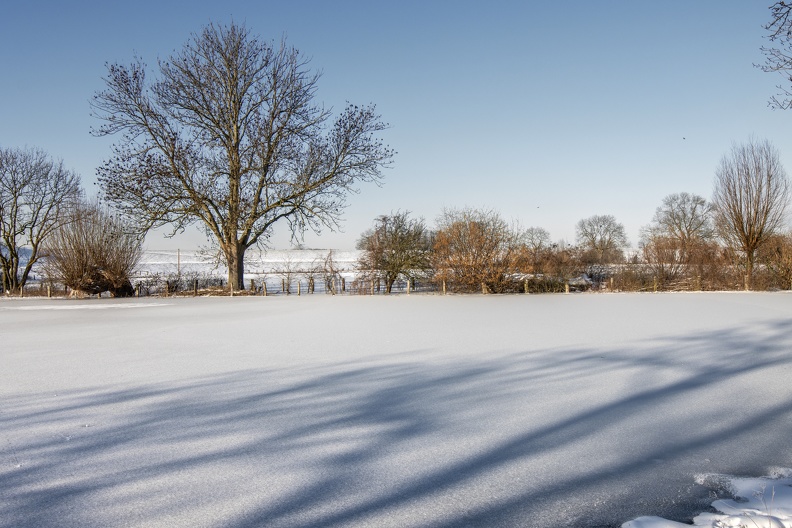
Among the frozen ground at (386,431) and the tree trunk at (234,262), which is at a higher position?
the tree trunk at (234,262)

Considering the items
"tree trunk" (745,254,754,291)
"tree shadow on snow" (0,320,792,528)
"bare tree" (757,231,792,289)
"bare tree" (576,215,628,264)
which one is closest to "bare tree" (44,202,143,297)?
"tree shadow on snow" (0,320,792,528)

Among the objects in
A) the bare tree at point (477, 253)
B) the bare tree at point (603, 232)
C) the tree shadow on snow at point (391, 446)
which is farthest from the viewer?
the bare tree at point (603, 232)

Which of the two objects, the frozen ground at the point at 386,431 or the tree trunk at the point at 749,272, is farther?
the tree trunk at the point at 749,272

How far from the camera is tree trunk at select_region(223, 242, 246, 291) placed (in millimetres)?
21609

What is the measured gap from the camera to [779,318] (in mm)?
11133

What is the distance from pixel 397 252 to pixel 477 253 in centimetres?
413

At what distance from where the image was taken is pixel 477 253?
2067cm

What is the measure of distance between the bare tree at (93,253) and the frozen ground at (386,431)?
1555 centimetres

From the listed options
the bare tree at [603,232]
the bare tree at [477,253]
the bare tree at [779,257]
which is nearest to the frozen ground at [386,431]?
the bare tree at [477,253]

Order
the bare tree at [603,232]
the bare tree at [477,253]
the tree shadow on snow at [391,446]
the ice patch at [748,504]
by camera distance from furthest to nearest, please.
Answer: the bare tree at [603,232] < the bare tree at [477,253] < the tree shadow on snow at [391,446] < the ice patch at [748,504]

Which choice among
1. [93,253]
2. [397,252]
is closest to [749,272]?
[397,252]

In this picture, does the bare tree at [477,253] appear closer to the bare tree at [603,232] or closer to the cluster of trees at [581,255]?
the cluster of trees at [581,255]

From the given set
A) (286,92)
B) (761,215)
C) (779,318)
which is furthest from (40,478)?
(761,215)

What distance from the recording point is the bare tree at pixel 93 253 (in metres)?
21.6
